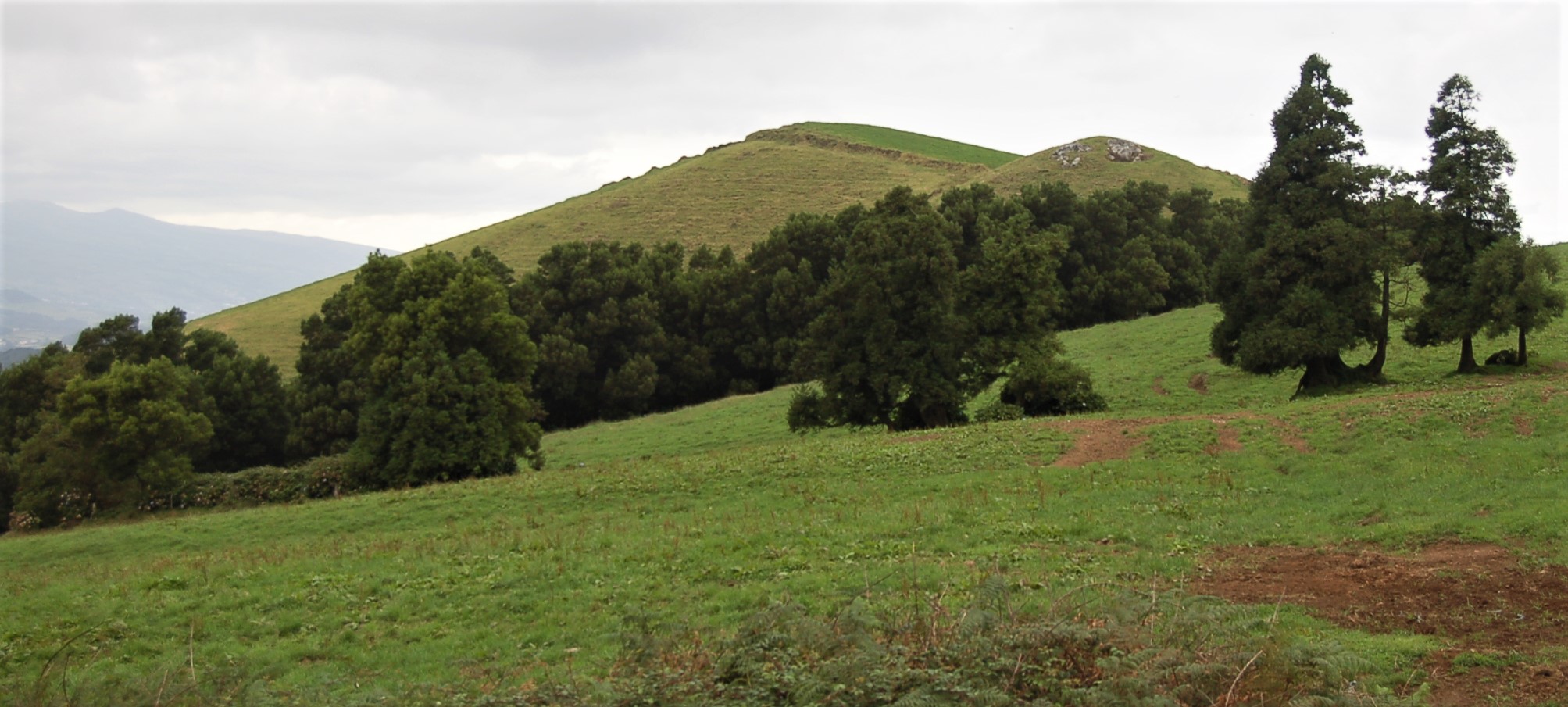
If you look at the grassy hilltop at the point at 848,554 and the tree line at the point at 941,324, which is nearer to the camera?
the grassy hilltop at the point at 848,554

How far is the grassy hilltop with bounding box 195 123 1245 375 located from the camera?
321 ft

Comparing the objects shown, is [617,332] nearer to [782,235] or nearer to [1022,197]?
[782,235]

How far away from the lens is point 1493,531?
14.0 meters

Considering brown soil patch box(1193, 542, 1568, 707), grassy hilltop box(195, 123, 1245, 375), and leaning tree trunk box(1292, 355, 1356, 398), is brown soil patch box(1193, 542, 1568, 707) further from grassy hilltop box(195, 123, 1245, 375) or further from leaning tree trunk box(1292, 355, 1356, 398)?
grassy hilltop box(195, 123, 1245, 375)

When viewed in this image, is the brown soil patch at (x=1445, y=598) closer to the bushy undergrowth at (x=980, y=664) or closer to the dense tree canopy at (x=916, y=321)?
the bushy undergrowth at (x=980, y=664)

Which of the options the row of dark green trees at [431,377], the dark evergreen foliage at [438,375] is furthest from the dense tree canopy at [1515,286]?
the dark evergreen foliage at [438,375]

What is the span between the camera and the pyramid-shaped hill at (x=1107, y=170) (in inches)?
4067

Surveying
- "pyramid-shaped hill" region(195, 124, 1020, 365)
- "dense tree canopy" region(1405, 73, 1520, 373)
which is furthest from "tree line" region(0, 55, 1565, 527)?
"pyramid-shaped hill" region(195, 124, 1020, 365)

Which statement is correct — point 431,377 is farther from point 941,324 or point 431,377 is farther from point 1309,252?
point 1309,252

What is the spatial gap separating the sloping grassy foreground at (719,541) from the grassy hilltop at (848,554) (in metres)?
0.08

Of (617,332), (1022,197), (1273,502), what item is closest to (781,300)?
(617,332)

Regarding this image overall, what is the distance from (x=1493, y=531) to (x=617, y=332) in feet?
166

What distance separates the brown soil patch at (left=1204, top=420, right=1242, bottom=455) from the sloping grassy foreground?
0.22m

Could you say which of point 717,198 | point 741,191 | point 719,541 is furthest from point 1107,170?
point 719,541
